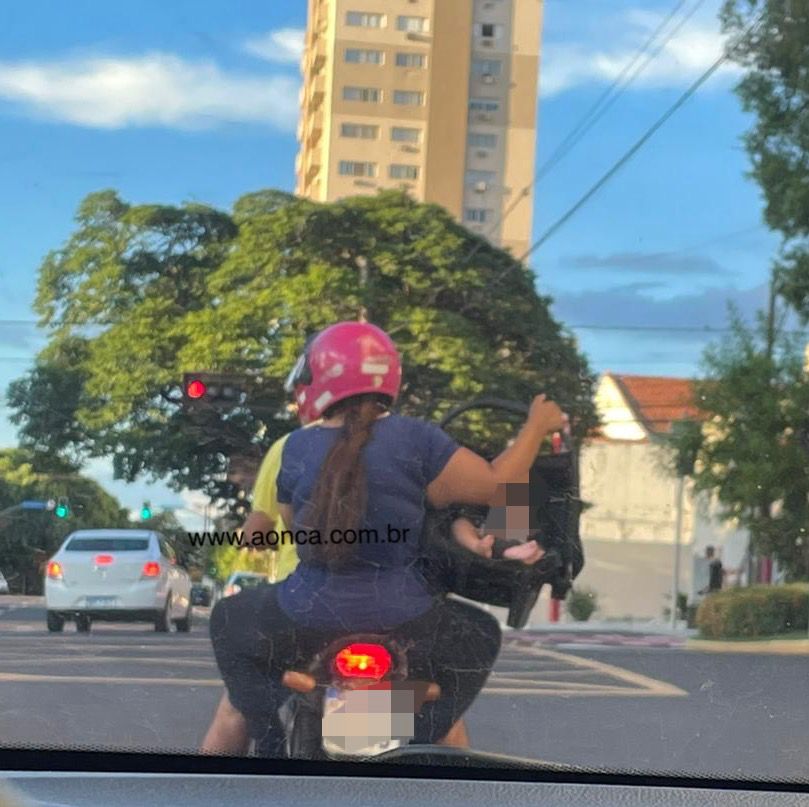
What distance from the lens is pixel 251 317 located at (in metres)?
3.03

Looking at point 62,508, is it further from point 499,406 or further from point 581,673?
point 581,673

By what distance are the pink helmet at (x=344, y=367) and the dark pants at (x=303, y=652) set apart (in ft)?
1.27

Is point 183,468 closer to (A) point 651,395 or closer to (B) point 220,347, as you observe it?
(B) point 220,347

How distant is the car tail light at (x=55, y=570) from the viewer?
312cm

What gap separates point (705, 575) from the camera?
119 inches

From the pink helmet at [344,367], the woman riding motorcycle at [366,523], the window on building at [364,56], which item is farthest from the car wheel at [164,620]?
the window on building at [364,56]

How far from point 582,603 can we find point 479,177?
0.85 meters

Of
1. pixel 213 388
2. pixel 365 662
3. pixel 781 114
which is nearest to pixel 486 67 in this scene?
pixel 781 114

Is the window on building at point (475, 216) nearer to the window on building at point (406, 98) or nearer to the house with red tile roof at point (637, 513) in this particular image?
the window on building at point (406, 98)

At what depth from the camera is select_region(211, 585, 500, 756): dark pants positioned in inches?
118

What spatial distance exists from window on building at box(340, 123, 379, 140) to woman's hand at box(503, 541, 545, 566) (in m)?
0.83

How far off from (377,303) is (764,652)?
3.32 feet

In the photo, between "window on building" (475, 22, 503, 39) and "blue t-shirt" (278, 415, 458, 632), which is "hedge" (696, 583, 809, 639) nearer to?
"blue t-shirt" (278, 415, 458, 632)

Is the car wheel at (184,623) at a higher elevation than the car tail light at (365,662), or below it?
higher
